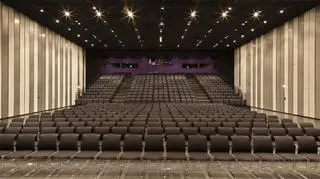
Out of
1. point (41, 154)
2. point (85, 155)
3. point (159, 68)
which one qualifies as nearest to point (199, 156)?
point (85, 155)

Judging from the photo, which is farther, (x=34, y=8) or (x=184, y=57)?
(x=184, y=57)

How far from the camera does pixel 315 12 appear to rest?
16.9 metres

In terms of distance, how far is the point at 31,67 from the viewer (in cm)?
2053

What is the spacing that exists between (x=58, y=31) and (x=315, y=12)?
1817 cm

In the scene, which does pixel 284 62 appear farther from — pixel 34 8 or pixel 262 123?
pixel 34 8

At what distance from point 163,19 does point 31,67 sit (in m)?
9.30

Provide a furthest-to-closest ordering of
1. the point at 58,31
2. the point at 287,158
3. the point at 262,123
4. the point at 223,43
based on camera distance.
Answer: the point at 223,43 → the point at 58,31 → the point at 262,123 → the point at 287,158

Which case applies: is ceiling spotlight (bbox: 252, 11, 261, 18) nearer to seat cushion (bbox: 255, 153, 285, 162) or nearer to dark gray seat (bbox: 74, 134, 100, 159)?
seat cushion (bbox: 255, 153, 285, 162)

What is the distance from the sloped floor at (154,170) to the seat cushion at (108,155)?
7.1 inches

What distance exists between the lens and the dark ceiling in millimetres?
15945

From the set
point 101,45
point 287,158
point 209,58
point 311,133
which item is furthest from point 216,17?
point 209,58

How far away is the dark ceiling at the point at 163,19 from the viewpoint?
1595cm

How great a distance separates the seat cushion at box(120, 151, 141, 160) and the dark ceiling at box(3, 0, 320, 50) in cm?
1028

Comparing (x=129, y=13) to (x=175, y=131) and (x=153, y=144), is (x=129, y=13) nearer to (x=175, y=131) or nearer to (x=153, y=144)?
(x=175, y=131)
